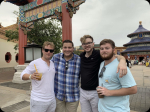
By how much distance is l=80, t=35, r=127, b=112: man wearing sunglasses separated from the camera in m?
1.95

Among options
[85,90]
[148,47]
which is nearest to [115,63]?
[85,90]

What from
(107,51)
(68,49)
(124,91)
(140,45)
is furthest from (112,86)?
(140,45)

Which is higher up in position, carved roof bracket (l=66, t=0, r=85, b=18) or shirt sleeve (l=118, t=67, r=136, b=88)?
carved roof bracket (l=66, t=0, r=85, b=18)

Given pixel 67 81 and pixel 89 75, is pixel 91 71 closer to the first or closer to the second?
pixel 89 75

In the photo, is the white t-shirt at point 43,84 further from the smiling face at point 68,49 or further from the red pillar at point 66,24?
the red pillar at point 66,24

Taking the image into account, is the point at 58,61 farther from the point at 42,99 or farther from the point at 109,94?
the point at 109,94

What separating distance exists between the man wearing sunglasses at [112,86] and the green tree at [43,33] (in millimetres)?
8964

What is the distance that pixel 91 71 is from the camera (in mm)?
1944

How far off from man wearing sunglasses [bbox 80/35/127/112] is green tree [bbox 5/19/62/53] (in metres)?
8.40

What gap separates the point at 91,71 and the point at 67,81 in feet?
1.57

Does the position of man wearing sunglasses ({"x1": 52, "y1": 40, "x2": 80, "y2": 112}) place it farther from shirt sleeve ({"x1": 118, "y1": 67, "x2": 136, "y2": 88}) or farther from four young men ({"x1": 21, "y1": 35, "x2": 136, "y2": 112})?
shirt sleeve ({"x1": 118, "y1": 67, "x2": 136, "y2": 88})

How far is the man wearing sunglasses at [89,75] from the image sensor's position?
1.95 meters

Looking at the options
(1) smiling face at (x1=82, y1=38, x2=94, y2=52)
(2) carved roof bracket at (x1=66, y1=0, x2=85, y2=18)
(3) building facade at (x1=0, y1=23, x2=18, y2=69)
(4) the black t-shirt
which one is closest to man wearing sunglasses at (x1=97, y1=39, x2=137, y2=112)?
(4) the black t-shirt

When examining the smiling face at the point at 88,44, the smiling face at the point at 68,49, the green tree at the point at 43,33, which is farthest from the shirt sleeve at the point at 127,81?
the green tree at the point at 43,33
